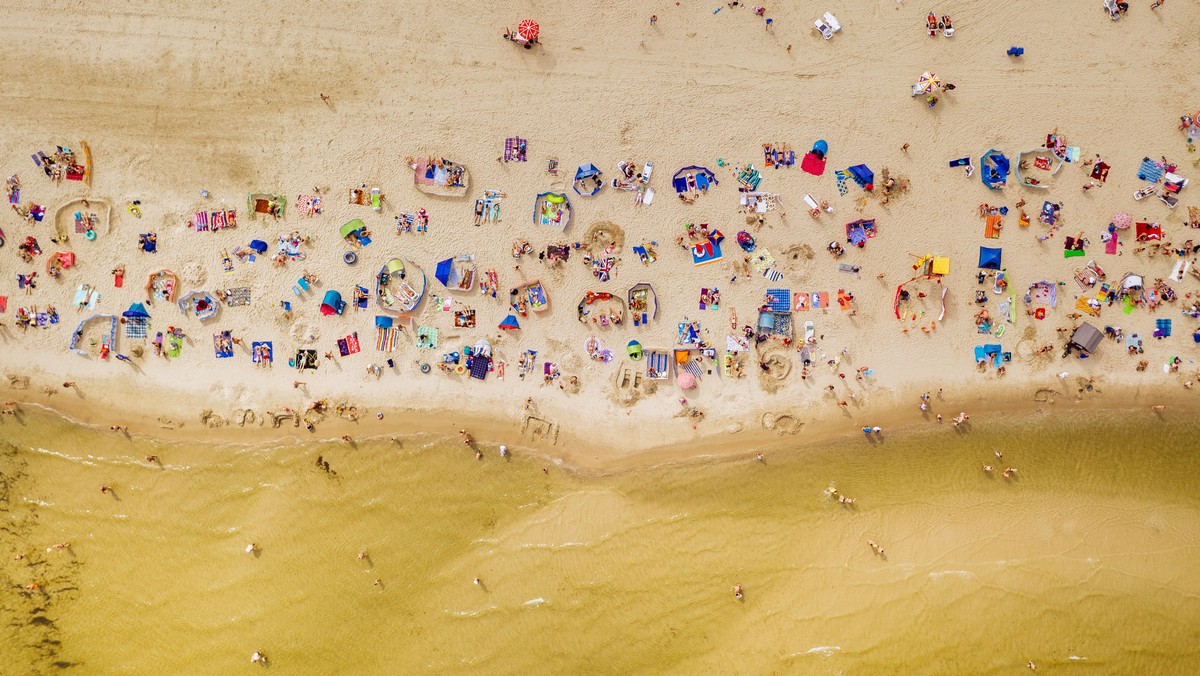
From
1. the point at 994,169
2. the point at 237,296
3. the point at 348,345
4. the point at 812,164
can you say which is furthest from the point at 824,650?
the point at 237,296

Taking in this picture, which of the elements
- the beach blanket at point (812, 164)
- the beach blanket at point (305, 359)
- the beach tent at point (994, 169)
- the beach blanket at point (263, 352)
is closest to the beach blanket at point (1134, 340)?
the beach tent at point (994, 169)

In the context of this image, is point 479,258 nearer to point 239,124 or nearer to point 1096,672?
point 239,124

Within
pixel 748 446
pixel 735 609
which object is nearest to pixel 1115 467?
pixel 748 446

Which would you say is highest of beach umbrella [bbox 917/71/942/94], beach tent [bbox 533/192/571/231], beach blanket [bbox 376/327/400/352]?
beach umbrella [bbox 917/71/942/94]

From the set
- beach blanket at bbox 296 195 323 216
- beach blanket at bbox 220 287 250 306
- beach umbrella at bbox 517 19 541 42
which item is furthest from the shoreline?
beach umbrella at bbox 517 19 541 42

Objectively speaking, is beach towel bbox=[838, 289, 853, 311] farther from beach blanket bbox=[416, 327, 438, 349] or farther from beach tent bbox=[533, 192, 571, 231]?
beach blanket bbox=[416, 327, 438, 349]
